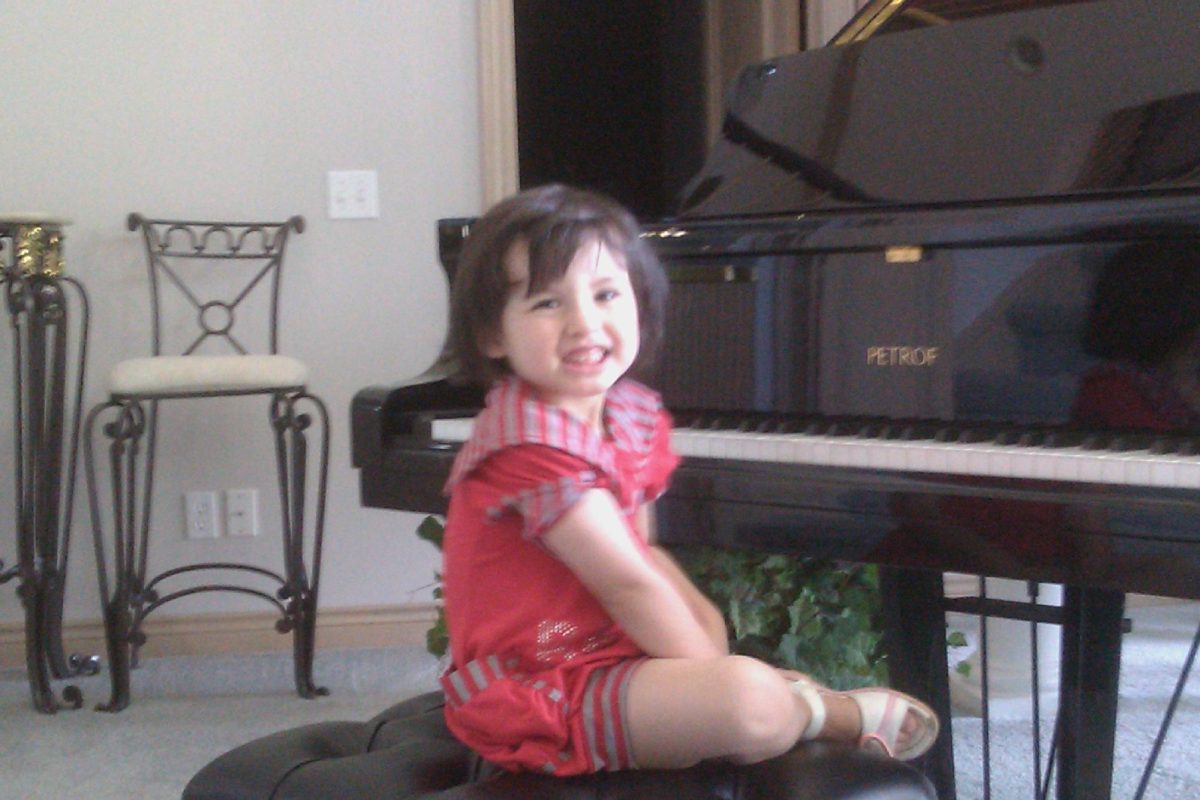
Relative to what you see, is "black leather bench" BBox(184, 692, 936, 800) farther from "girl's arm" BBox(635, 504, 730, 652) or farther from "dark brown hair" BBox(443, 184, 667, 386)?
"dark brown hair" BBox(443, 184, 667, 386)

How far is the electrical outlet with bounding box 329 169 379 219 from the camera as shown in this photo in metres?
2.64

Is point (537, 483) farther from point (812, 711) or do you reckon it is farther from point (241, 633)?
point (241, 633)

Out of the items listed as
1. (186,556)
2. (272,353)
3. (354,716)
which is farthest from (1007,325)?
(186,556)

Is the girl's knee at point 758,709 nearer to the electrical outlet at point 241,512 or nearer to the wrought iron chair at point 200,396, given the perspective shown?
the wrought iron chair at point 200,396

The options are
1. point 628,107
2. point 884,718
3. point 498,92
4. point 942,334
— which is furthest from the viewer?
point 498,92

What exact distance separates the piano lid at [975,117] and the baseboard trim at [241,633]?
159cm

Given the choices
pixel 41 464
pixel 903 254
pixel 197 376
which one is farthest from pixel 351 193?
pixel 903 254

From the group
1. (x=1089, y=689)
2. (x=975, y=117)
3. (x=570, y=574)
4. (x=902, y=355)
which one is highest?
(x=975, y=117)

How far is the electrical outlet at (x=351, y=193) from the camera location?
2643mm

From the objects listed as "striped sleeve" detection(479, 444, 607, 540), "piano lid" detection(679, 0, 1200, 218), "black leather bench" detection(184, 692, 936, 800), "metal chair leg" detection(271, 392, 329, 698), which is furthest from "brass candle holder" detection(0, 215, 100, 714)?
"striped sleeve" detection(479, 444, 607, 540)

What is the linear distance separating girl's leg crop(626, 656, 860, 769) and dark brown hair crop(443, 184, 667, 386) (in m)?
0.30

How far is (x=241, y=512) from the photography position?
8.80 ft

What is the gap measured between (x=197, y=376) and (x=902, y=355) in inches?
60.9

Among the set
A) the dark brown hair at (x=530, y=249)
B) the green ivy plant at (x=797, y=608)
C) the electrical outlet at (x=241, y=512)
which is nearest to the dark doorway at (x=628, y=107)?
the green ivy plant at (x=797, y=608)
